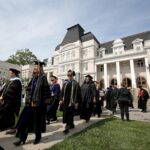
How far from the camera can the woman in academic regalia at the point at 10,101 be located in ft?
13.3

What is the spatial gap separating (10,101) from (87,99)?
3.67m

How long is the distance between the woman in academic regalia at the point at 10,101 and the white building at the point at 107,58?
1011 inches

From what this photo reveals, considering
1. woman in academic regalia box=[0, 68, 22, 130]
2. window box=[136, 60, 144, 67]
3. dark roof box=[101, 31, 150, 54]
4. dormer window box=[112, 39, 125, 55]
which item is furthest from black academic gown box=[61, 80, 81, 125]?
dark roof box=[101, 31, 150, 54]

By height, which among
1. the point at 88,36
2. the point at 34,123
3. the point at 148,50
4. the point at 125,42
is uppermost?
the point at 88,36

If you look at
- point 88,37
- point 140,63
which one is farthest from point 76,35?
point 140,63

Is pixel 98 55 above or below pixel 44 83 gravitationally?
above

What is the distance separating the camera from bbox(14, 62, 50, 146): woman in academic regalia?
374 centimetres

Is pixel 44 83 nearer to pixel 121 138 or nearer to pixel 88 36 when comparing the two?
pixel 121 138

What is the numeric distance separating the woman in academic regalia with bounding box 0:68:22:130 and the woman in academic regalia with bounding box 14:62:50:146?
0.53 m

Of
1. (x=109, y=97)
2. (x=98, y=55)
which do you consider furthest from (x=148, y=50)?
(x=109, y=97)

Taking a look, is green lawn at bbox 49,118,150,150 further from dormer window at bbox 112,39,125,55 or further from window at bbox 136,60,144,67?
dormer window at bbox 112,39,125,55

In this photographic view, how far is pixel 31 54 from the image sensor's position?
2131 inches

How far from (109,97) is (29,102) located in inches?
333

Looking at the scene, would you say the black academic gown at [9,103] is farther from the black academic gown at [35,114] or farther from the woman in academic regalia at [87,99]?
the woman in academic regalia at [87,99]
